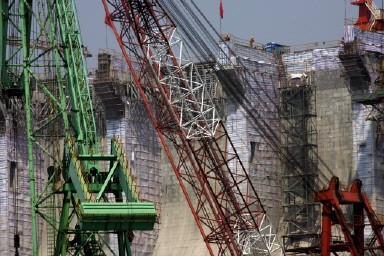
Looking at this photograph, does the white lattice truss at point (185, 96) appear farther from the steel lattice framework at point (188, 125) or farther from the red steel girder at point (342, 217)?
the red steel girder at point (342, 217)

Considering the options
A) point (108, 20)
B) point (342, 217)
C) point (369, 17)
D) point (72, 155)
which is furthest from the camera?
point (369, 17)

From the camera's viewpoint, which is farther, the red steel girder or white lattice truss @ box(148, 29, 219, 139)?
white lattice truss @ box(148, 29, 219, 139)

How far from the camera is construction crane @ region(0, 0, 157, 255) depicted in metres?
97.8

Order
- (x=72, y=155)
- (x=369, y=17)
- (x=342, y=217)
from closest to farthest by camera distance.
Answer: (x=72, y=155)
(x=342, y=217)
(x=369, y=17)

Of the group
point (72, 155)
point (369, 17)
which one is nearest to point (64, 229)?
point (72, 155)

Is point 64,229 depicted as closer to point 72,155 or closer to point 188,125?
point 72,155

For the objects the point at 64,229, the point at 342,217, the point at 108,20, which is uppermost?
the point at 108,20

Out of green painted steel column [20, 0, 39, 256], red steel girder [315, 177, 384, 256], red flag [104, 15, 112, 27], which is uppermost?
red flag [104, 15, 112, 27]

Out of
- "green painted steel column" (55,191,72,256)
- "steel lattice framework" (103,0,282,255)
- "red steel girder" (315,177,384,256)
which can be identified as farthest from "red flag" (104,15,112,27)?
"green painted steel column" (55,191,72,256)

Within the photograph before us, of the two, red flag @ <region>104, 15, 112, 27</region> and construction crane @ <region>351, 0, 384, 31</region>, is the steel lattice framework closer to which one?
red flag @ <region>104, 15, 112, 27</region>

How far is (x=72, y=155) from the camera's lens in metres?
103

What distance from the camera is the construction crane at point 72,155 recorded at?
97.8 meters

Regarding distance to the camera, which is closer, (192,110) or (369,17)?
(192,110)

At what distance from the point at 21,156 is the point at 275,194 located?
26.8 meters
